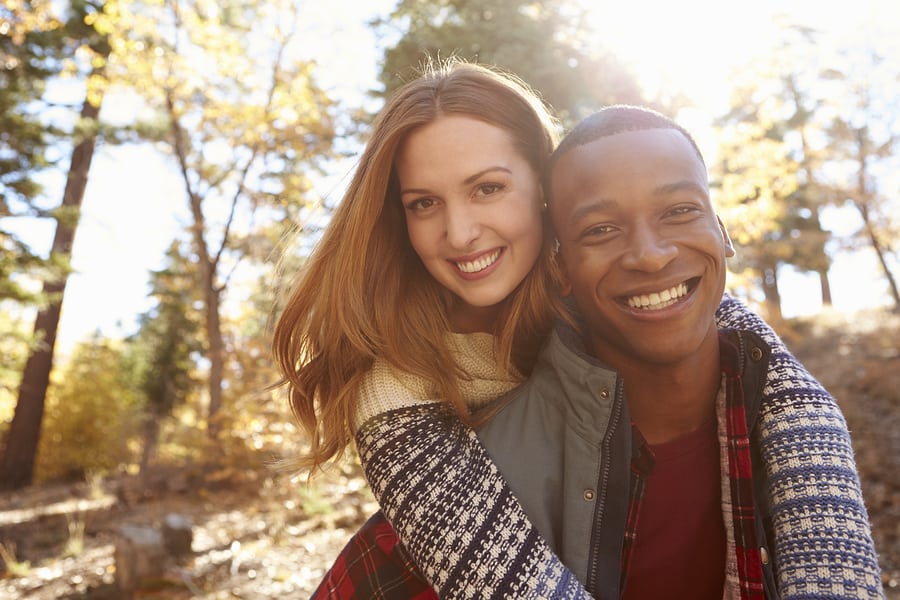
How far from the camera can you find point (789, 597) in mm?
1682

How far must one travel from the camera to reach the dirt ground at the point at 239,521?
17.3 feet

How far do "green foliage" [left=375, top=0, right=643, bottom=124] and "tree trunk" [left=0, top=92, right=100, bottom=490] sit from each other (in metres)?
8.25

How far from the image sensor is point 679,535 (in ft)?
6.31

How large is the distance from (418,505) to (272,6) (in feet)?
29.3

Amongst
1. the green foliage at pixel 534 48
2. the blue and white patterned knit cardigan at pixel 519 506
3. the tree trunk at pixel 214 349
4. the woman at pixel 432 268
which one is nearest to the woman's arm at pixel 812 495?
the blue and white patterned knit cardigan at pixel 519 506

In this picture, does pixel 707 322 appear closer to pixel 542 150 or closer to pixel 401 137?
pixel 542 150

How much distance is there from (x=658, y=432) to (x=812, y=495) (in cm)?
42

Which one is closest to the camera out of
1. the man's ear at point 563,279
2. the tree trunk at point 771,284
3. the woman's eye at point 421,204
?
the man's ear at point 563,279

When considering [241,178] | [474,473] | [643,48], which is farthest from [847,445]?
[241,178]

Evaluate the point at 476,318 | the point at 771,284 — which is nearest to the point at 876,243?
the point at 771,284

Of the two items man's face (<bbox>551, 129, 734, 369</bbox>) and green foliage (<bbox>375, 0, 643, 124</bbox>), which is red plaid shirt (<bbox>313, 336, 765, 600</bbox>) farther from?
green foliage (<bbox>375, 0, 643, 124</bbox>)

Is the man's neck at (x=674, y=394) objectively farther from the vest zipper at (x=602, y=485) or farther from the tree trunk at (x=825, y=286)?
the tree trunk at (x=825, y=286)

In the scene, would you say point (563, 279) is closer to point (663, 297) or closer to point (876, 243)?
point (663, 297)

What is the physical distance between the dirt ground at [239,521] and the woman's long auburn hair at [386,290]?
0.72 metres
